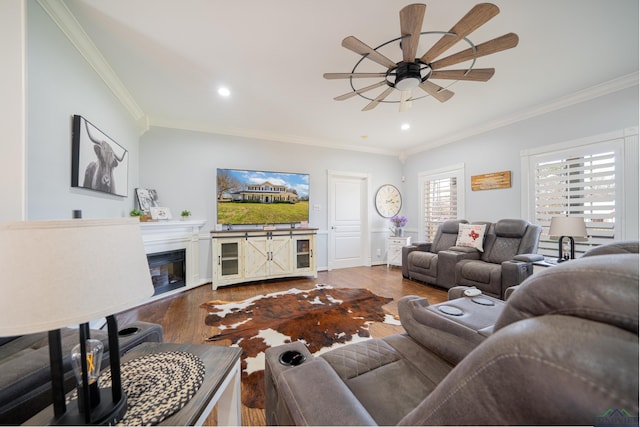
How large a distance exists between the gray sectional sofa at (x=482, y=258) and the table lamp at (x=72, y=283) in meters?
3.43

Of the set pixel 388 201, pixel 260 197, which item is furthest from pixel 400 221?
pixel 260 197

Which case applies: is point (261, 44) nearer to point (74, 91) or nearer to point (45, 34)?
point (45, 34)

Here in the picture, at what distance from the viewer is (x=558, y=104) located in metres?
3.00

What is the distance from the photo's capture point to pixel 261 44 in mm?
2023

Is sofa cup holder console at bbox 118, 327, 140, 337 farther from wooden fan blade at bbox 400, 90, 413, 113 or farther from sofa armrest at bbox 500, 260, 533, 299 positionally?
sofa armrest at bbox 500, 260, 533, 299

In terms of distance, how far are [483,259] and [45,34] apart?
514cm

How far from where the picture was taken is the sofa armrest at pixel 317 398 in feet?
1.97

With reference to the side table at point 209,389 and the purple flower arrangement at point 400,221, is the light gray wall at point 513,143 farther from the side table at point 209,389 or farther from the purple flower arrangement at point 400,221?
the side table at point 209,389

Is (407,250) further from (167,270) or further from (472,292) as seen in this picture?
(167,270)

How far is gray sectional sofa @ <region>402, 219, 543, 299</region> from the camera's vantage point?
8.91 ft

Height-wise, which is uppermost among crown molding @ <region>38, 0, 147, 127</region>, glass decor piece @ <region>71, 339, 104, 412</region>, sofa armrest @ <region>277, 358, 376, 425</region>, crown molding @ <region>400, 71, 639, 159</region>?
crown molding @ <region>38, 0, 147, 127</region>

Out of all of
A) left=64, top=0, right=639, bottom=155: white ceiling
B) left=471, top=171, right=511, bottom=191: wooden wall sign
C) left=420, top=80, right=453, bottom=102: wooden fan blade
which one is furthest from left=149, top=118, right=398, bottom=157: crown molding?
left=420, top=80, right=453, bottom=102: wooden fan blade

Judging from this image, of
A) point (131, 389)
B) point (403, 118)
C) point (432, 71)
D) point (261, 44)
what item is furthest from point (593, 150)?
point (131, 389)

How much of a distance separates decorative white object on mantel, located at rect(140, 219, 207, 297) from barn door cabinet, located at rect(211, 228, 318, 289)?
0.33 metres
